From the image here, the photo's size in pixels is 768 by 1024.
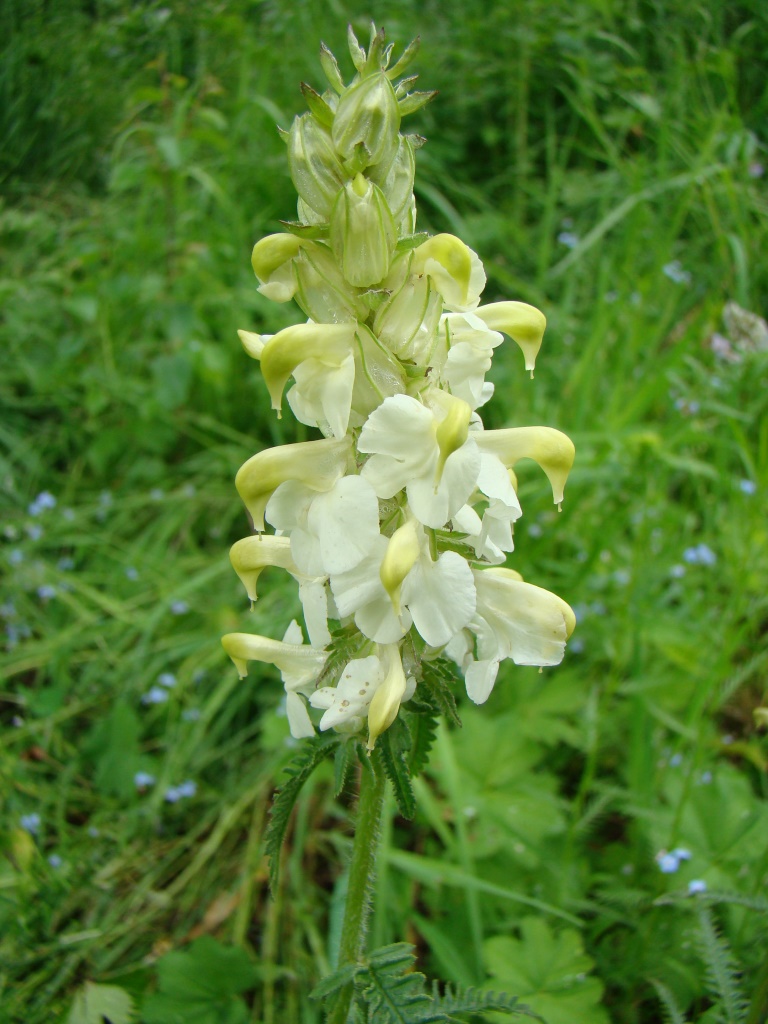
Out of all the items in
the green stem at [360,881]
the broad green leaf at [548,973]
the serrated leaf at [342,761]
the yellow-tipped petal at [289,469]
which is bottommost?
the broad green leaf at [548,973]

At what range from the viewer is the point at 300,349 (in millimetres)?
915

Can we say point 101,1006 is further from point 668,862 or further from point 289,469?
point 289,469

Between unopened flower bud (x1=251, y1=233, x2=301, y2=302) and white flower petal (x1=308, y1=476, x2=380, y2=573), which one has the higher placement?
unopened flower bud (x1=251, y1=233, x2=301, y2=302)

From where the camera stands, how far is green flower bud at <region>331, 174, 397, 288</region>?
2.94 feet

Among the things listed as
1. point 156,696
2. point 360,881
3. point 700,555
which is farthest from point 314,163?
point 700,555

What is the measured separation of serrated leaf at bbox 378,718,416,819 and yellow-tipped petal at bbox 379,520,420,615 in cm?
18

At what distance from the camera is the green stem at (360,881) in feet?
3.61

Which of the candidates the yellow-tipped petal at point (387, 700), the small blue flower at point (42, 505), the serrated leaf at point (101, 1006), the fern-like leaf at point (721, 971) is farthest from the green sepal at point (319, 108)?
the small blue flower at point (42, 505)

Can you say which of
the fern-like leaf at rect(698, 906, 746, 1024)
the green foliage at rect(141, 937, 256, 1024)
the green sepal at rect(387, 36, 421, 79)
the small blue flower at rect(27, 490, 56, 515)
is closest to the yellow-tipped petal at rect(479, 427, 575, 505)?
the green sepal at rect(387, 36, 421, 79)

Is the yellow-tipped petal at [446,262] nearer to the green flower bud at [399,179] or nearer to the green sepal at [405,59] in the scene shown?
the green flower bud at [399,179]

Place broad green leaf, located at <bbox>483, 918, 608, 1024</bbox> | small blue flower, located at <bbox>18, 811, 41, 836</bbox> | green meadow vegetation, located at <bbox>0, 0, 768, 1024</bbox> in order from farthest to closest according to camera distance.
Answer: small blue flower, located at <bbox>18, 811, 41, 836</bbox> → green meadow vegetation, located at <bbox>0, 0, 768, 1024</bbox> → broad green leaf, located at <bbox>483, 918, 608, 1024</bbox>

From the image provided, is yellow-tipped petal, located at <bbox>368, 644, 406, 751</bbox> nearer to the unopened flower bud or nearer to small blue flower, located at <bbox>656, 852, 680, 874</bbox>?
the unopened flower bud

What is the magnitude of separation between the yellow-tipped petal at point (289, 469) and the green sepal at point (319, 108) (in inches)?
15.0

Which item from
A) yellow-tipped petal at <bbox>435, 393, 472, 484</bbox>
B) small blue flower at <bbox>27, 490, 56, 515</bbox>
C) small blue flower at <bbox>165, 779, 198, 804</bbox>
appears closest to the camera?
yellow-tipped petal at <bbox>435, 393, 472, 484</bbox>
